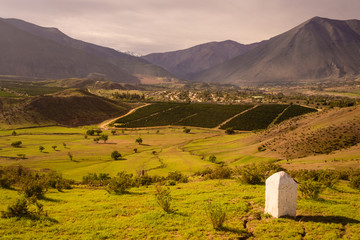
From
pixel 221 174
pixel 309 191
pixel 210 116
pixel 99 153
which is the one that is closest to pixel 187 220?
pixel 309 191

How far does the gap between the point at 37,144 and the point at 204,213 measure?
90.9 m

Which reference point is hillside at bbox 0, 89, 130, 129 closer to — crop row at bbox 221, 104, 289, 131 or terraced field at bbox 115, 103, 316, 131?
terraced field at bbox 115, 103, 316, 131

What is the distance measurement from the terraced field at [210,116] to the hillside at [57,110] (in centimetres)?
2380

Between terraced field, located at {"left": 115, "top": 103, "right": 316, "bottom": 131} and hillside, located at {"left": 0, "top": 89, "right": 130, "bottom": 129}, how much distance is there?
78.1ft

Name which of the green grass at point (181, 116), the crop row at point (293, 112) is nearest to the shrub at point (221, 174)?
the green grass at point (181, 116)

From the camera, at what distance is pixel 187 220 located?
1597 centimetres

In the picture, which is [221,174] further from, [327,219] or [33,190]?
[33,190]

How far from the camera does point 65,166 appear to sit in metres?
57.1

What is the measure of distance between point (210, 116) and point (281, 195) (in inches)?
5122

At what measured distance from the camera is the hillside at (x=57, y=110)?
125 m

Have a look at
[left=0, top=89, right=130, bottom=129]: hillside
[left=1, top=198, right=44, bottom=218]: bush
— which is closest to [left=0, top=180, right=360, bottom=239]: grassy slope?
[left=1, top=198, right=44, bottom=218]: bush

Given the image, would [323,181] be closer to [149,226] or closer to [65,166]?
[149,226]

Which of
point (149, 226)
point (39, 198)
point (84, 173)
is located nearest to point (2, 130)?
point (84, 173)

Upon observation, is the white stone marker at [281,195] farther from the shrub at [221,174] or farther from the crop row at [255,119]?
the crop row at [255,119]
